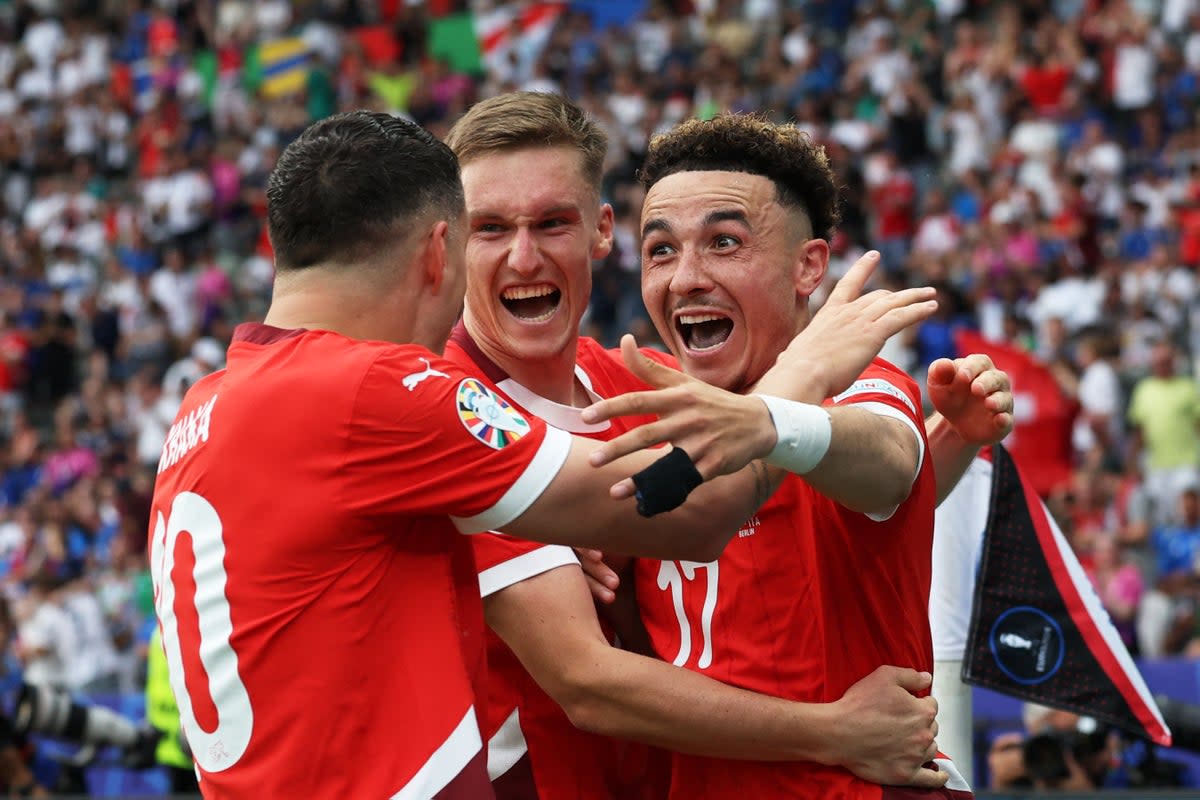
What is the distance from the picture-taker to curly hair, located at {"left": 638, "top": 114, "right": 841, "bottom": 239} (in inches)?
168

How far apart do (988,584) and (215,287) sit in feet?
50.9

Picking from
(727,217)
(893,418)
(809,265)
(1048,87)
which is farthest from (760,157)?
(1048,87)

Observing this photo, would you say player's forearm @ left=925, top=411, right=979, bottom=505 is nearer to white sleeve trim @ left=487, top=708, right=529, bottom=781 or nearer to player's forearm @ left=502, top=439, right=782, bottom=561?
player's forearm @ left=502, top=439, right=782, bottom=561

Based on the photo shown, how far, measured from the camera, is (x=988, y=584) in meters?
5.48

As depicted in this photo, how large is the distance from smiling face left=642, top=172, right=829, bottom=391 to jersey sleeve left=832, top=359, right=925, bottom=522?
0.33 m

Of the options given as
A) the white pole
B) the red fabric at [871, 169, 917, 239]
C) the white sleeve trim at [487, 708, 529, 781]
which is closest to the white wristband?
the white sleeve trim at [487, 708, 529, 781]

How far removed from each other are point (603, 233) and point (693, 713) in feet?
5.08

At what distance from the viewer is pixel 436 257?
356 centimetres

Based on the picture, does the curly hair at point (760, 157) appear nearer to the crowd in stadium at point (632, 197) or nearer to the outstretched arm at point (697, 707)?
the outstretched arm at point (697, 707)

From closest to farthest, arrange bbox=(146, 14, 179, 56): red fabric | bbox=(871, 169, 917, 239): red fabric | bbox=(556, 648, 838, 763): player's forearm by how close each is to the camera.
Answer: bbox=(556, 648, 838, 763): player's forearm
bbox=(871, 169, 917, 239): red fabric
bbox=(146, 14, 179, 56): red fabric

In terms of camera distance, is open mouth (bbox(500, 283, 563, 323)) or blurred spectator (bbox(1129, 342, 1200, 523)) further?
blurred spectator (bbox(1129, 342, 1200, 523))

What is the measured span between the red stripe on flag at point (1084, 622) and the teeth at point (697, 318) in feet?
5.53

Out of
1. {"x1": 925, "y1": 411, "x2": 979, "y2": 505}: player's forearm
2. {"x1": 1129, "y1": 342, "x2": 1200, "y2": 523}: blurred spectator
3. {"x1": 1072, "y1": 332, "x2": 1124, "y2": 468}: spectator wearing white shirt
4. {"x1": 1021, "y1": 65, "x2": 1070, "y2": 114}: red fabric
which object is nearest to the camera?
{"x1": 925, "y1": 411, "x2": 979, "y2": 505}: player's forearm

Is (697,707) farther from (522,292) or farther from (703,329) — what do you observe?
(522,292)
